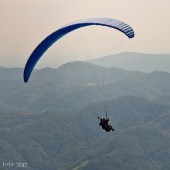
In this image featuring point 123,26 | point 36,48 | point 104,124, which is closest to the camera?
point 123,26

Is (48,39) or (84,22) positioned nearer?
(84,22)

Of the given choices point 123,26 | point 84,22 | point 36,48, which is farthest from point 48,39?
point 123,26

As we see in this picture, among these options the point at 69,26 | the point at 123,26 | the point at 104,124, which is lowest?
the point at 104,124

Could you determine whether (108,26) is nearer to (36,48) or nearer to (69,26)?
(69,26)

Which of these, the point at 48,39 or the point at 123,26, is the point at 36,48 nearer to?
the point at 48,39

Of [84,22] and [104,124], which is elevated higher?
[84,22]

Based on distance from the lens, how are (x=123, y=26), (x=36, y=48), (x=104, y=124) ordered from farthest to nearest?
(x=36, y=48) < (x=104, y=124) < (x=123, y=26)
